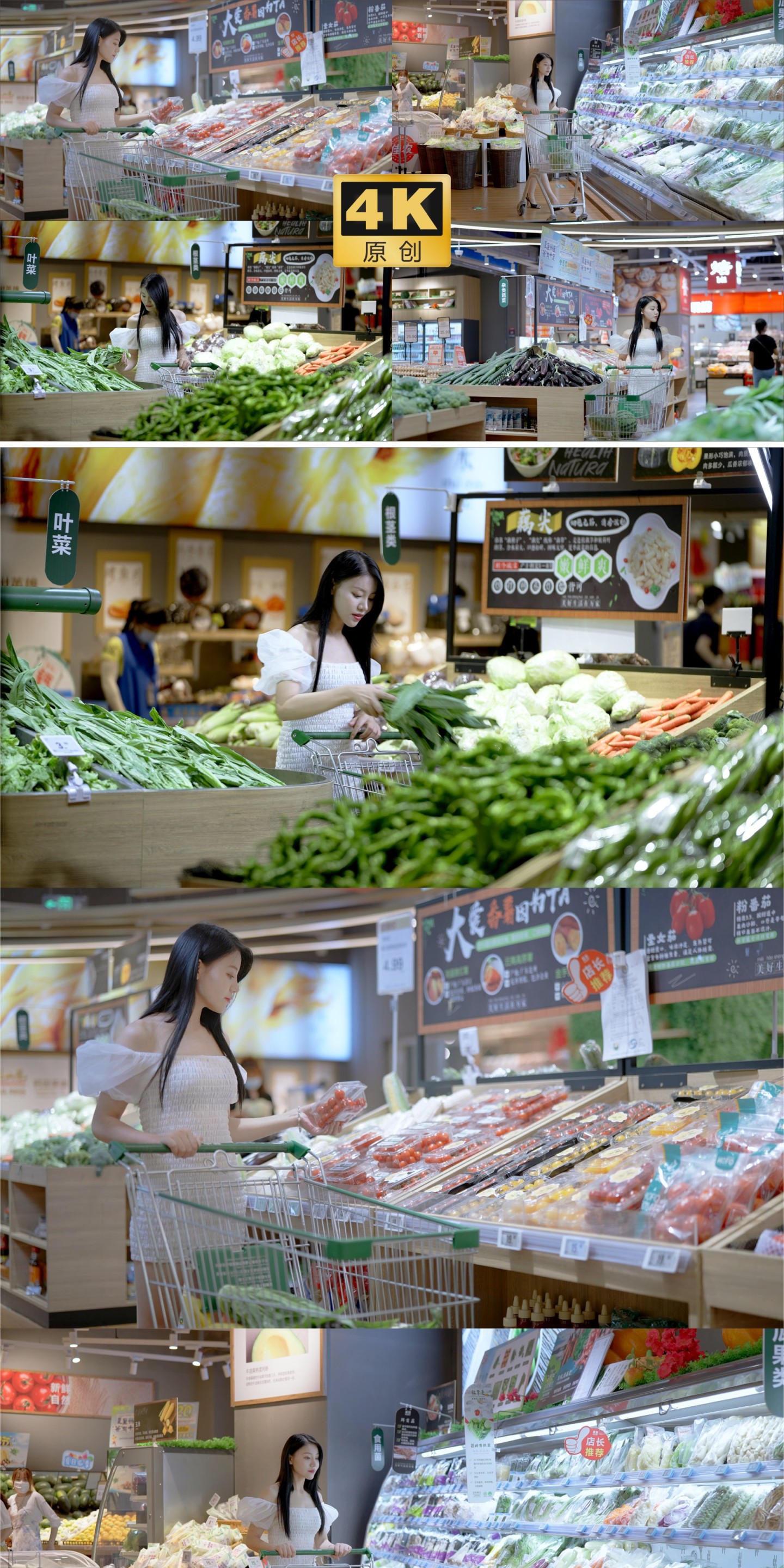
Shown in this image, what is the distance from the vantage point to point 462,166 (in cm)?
286

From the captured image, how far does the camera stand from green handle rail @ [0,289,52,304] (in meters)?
3.00

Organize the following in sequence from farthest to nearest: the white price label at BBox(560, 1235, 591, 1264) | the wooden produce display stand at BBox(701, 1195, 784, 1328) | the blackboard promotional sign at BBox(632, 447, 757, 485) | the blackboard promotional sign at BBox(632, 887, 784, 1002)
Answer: the blackboard promotional sign at BBox(632, 447, 757, 485) < the blackboard promotional sign at BBox(632, 887, 784, 1002) < the white price label at BBox(560, 1235, 591, 1264) < the wooden produce display stand at BBox(701, 1195, 784, 1328)

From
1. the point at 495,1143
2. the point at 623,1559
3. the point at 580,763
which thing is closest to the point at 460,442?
the point at 580,763

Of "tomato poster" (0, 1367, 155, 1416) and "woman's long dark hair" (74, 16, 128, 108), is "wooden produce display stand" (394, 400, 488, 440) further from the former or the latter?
"tomato poster" (0, 1367, 155, 1416)

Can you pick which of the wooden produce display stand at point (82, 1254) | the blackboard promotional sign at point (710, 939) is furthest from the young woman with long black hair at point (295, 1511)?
the blackboard promotional sign at point (710, 939)

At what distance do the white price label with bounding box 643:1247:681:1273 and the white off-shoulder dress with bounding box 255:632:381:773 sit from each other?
1200mm

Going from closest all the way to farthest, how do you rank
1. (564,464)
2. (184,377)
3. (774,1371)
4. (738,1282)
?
(738,1282) → (774,1371) → (184,377) → (564,464)

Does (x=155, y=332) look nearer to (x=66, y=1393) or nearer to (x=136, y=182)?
(x=136, y=182)

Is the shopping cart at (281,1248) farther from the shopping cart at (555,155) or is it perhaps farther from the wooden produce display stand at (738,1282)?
the shopping cart at (555,155)

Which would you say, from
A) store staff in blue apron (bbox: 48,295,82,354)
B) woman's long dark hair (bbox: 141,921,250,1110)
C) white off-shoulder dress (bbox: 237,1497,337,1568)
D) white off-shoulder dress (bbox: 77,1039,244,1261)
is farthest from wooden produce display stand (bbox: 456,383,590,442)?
white off-shoulder dress (bbox: 237,1497,337,1568)

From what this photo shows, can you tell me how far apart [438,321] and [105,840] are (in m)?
1.31

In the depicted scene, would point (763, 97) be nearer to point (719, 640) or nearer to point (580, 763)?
point (719, 640)

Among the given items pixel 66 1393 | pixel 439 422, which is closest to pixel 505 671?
pixel 439 422

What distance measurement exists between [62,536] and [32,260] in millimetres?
598
